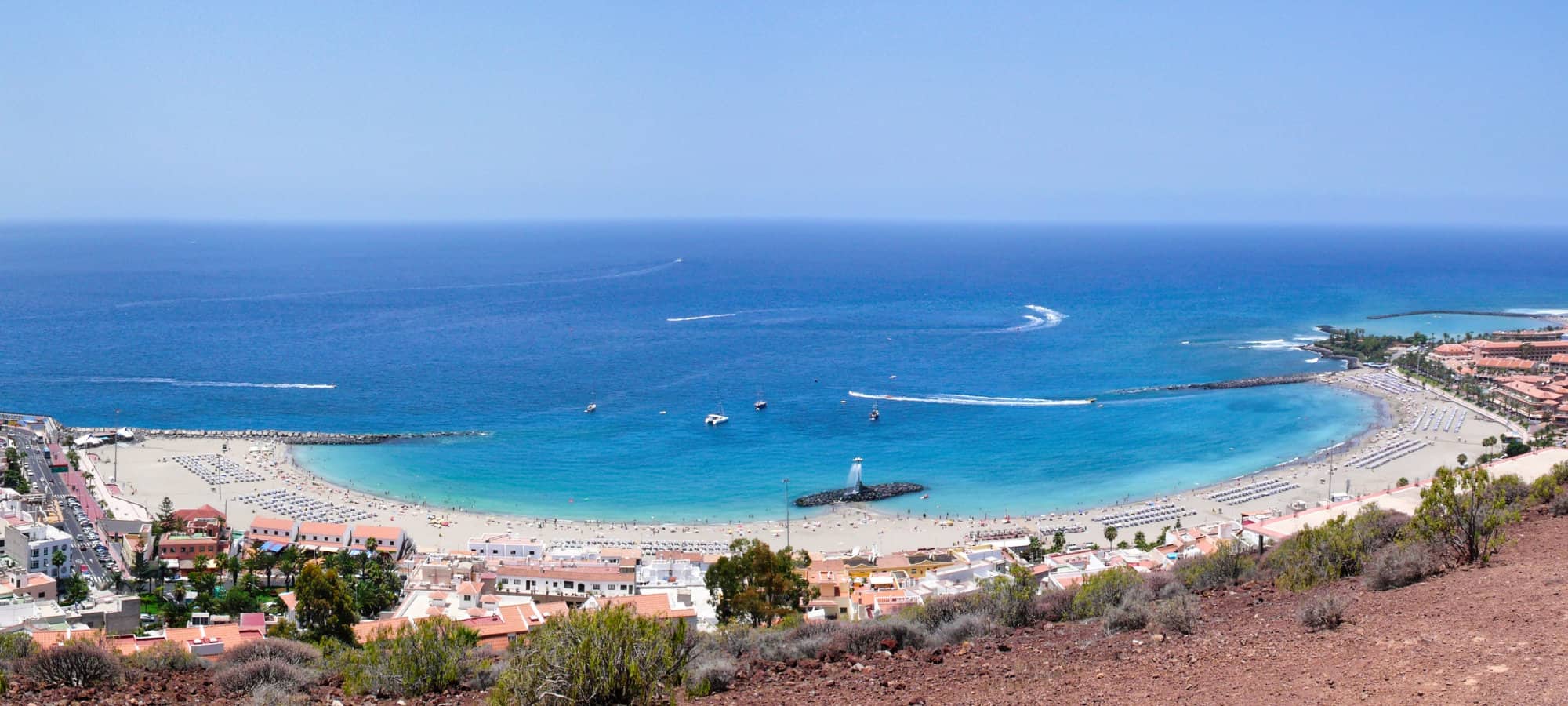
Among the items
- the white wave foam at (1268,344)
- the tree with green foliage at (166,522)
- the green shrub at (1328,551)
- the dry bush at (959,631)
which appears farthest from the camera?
the white wave foam at (1268,344)

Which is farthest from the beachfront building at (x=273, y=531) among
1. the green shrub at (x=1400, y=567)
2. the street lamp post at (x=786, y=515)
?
the green shrub at (x=1400, y=567)

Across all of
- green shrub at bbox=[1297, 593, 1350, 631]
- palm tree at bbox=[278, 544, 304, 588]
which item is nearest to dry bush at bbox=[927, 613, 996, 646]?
green shrub at bbox=[1297, 593, 1350, 631]

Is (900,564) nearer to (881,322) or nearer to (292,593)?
(292,593)

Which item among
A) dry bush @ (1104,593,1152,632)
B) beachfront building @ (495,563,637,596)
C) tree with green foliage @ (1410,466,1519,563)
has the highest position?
tree with green foliage @ (1410,466,1519,563)

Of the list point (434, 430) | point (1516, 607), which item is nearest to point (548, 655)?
point (1516, 607)

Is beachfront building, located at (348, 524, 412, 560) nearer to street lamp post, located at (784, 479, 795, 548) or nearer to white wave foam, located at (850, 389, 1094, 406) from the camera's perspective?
street lamp post, located at (784, 479, 795, 548)

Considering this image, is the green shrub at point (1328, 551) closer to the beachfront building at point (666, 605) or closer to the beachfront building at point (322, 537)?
the beachfront building at point (666, 605)
